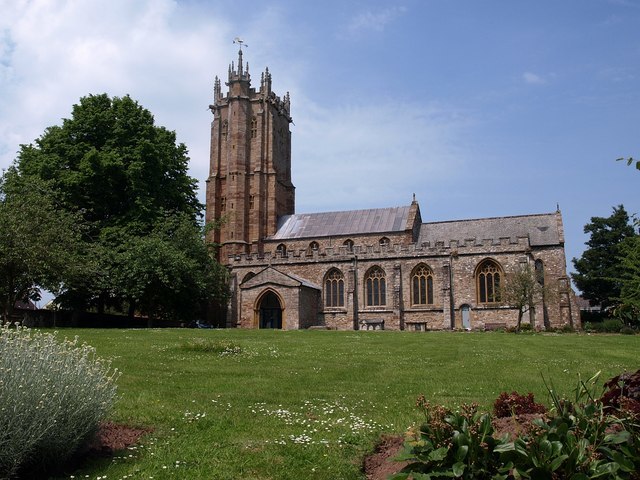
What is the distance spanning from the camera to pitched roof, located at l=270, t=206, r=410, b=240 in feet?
164

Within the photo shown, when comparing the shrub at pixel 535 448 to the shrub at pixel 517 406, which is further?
the shrub at pixel 517 406

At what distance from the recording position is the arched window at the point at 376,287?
4331 centimetres

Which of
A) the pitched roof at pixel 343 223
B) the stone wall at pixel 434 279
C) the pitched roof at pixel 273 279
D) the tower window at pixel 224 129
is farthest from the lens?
the tower window at pixel 224 129

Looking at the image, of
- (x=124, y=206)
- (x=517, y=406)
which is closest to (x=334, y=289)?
(x=124, y=206)

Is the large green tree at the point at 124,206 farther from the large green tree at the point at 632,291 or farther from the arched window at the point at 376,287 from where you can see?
the large green tree at the point at 632,291

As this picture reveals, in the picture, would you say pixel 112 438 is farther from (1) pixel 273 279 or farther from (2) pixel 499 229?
(2) pixel 499 229

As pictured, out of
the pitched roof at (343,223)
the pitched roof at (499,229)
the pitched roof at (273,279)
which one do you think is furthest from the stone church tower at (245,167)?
the pitched roof at (499,229)

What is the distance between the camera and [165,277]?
3644cm

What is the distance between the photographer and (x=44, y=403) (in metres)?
6.05

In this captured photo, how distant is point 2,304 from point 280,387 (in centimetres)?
2707

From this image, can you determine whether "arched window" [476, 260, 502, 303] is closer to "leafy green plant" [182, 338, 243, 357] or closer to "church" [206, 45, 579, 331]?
"church" [206, 45, 579, 331]

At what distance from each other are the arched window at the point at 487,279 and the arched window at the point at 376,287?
694cm

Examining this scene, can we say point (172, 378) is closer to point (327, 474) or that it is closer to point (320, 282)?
point (327, 474)

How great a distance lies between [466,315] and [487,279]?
299cm
